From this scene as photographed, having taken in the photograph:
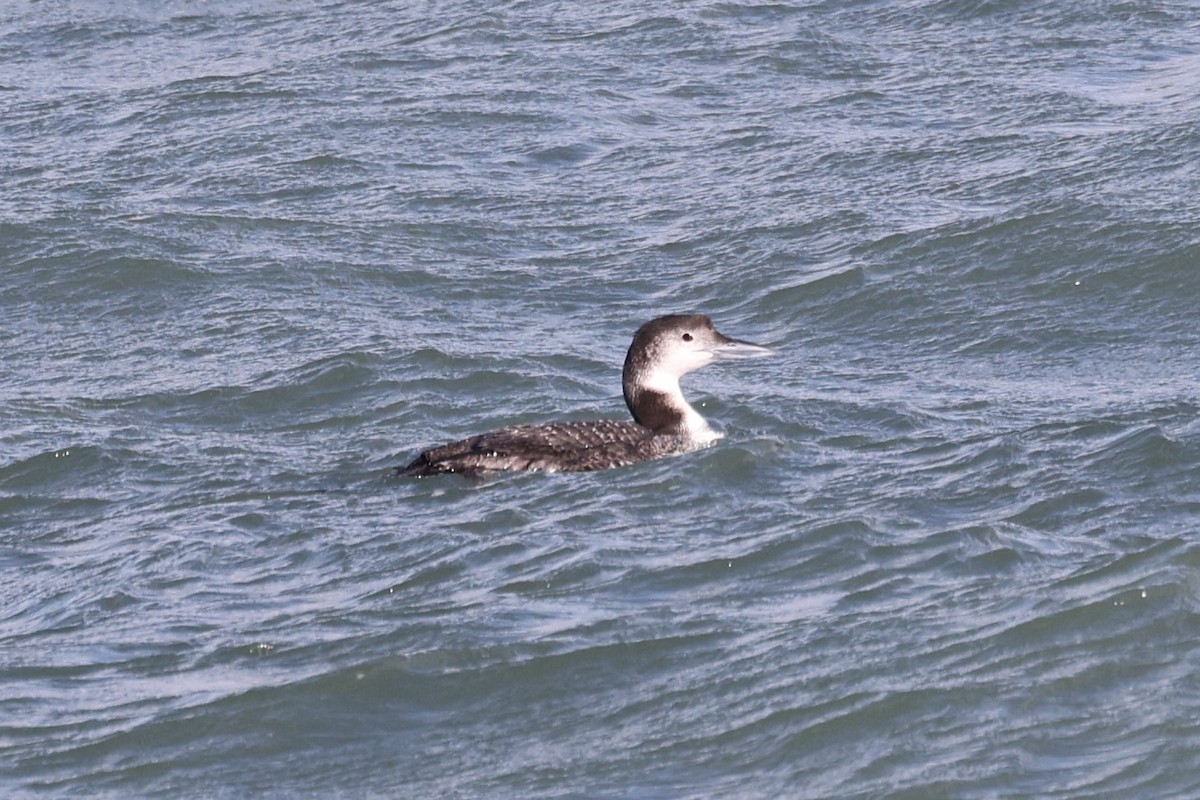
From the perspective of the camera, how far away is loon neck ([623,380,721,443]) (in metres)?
9.55

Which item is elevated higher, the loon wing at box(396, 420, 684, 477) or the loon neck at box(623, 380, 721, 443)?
the loon wing at box(396, 420, 684, 477)

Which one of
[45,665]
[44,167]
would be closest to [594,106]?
[44,167]

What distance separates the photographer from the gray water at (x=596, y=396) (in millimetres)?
6336

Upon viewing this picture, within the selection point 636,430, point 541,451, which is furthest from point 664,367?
point 541,451

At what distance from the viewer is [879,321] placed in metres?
11.2

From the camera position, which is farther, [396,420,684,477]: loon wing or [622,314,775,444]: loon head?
[622,314,775,444]: loon head

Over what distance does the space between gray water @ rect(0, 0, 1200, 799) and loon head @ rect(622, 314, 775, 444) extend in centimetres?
36

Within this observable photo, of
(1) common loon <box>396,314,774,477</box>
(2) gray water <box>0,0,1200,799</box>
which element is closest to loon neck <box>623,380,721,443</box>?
(1) common loon <box>396,314,774,477</box>

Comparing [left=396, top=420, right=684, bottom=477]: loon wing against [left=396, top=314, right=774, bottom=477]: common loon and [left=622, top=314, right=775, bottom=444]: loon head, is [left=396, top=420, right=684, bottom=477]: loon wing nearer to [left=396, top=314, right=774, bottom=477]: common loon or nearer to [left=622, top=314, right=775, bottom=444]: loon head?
[left=396, top=314, right=774, bottom=477]: common loon

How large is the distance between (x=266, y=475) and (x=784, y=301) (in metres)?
3.56

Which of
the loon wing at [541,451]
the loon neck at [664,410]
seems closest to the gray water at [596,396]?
the loon wing at [541,451]

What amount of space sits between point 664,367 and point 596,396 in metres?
0.77

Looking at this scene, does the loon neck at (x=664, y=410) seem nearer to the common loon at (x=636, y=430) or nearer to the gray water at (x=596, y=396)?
the common loon at (x=636, y=430)

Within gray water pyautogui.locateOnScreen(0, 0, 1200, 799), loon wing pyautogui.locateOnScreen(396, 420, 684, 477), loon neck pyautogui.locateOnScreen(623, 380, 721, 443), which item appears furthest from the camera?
loon neck pyautogui.locateOnScreen(623, 380, 721, 443)
